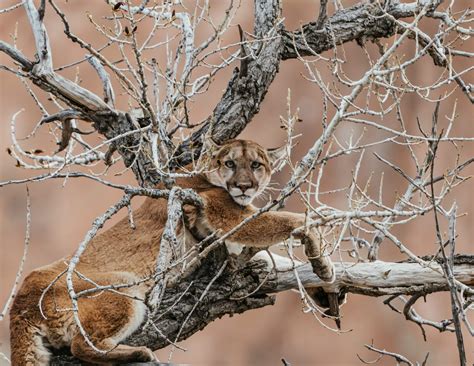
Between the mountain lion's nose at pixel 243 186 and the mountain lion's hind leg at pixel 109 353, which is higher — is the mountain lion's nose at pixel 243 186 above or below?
above

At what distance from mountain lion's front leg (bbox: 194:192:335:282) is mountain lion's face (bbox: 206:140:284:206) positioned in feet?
0.49

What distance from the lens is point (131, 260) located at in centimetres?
556

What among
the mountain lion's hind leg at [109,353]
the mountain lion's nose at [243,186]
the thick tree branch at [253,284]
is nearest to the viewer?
the mountain lion's hind leg at [109,353]

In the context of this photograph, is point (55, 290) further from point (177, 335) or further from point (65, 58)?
point (65, 58)

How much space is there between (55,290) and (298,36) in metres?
2.60

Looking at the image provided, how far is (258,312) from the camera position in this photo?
1501 centimetres

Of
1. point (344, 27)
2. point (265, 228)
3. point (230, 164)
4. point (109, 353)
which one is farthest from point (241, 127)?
point (109, 353)

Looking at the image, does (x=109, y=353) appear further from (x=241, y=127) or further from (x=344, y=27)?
(x=344, y=27)

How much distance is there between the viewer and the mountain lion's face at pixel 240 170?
19.3 feet

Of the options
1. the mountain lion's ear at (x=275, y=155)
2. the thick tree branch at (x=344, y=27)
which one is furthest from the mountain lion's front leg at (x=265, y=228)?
the thick tree branch at (x=344, y=27)

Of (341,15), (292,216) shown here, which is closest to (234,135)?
(292,216)

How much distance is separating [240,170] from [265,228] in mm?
552

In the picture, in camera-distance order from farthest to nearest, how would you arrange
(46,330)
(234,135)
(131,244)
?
1. (234,135)
2. (131,244)
3. (46,330)

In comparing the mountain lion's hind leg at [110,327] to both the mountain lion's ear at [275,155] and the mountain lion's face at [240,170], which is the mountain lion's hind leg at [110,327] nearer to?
the mountain lion's face at [240,170]
